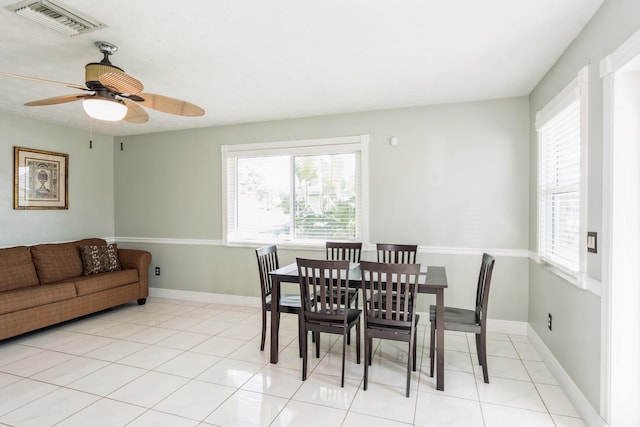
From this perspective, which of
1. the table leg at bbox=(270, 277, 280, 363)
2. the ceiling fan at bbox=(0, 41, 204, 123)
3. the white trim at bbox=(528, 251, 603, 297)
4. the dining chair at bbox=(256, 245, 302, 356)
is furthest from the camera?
the dining chair at bbox=(256, 245, 302, 356)

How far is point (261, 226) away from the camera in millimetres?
Answer: 4820

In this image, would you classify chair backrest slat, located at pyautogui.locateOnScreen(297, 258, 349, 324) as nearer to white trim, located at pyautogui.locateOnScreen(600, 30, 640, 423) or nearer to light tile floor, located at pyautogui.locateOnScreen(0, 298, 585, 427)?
light tile floor, located at pyautogui.locateOnScreen(0, 298, 585, 427)

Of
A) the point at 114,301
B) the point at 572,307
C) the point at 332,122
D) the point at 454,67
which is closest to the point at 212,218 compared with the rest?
the point at 114,301

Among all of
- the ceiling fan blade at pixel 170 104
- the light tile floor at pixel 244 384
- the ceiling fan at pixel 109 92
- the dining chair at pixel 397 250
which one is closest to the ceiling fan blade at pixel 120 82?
the ceiling fan at pixel 109 92

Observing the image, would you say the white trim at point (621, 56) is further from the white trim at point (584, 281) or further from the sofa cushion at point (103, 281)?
the sofa cushion at point (103, 281)

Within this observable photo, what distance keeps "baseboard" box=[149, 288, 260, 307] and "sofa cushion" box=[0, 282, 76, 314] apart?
4.60 ft

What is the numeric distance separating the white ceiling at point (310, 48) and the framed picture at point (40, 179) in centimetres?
81

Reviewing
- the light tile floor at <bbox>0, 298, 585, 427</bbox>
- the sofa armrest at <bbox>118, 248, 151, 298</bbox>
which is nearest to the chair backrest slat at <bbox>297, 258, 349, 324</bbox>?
the light tile floor at <bbox>0, 298, 585, 427</bbox>

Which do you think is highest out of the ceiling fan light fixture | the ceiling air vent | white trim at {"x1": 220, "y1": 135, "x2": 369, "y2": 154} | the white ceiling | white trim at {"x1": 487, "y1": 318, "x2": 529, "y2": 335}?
the white ceiling

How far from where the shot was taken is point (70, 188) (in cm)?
495

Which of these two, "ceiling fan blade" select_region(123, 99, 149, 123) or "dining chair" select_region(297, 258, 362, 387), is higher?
"ceiling fan blade" select_region(123, 99, 149, 123)

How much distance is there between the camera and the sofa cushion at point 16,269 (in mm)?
3781

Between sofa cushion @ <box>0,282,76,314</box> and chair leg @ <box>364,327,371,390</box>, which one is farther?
sofa cushion @ <box>0,282,76,314</box>

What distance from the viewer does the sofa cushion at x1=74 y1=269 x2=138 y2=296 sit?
4.12 meters
